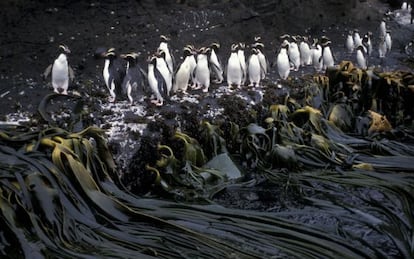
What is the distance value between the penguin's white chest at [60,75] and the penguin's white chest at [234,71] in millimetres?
2557

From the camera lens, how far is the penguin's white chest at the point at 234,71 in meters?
9.02

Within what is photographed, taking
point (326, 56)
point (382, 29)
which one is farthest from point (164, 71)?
point (382, 29)

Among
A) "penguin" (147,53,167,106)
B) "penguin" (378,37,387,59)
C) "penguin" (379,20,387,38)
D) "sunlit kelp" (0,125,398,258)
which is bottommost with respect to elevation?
"sunlit kelp" (0,125,398,258)

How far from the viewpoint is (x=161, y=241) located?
470cm

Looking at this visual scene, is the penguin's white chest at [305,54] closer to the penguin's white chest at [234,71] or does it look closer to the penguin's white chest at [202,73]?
the penguin's white chest at [234,71]

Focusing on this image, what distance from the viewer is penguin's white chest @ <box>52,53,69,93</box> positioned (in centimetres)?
779

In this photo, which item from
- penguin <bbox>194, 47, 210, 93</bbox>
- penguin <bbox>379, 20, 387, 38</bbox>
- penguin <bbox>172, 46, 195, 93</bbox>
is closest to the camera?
penguin <bbox>172, 46, 195, 93</bbox>

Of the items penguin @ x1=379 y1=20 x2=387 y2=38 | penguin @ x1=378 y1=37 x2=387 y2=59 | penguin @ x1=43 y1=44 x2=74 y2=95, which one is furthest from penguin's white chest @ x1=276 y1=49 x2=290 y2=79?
penguin @ x1=379 y1=20 x2=387 y2=38

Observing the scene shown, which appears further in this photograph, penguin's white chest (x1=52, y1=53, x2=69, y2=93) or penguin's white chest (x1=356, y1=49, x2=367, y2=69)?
penguin's white chest (x1=356, y1=49, x2=367, y2=69)

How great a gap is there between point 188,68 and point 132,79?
3.51 feet

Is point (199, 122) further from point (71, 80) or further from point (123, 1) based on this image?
point (123, 1)

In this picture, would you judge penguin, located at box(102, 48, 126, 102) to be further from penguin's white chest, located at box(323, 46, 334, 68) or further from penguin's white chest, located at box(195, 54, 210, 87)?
penguin's white chest, located at box(323, 46, 334, 68)

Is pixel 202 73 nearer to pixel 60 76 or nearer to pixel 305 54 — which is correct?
pixel 60 76

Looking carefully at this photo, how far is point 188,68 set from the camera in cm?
849
